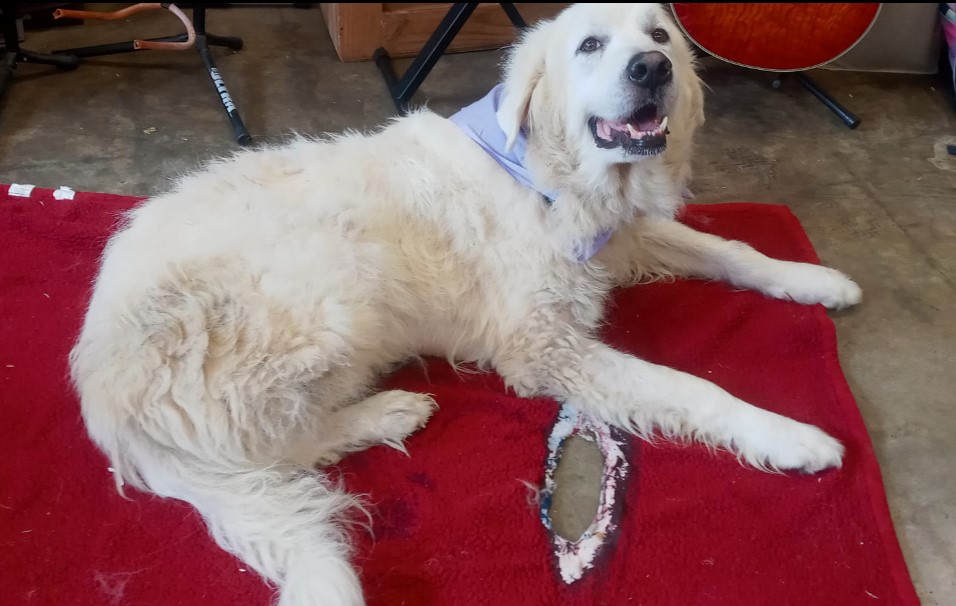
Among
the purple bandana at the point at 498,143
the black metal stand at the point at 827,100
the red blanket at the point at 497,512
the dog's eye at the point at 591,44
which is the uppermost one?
the dog's eye at the point at 591,44

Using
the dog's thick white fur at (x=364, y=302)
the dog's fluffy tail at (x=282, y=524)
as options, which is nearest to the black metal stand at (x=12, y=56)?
the dog's thick white fur at (x=364, y=302)

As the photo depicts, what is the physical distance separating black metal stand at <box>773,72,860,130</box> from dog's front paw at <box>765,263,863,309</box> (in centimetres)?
176

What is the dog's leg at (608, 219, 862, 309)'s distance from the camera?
111 inches

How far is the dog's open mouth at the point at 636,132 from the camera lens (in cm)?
210

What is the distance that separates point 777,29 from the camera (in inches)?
Answer: 156

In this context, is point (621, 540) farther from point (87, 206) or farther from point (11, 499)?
point (87, 206)

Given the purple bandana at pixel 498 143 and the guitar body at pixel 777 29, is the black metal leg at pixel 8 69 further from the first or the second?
the guitar body at pixel 777 29

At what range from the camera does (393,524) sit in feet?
6.95

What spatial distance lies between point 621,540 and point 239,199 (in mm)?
1565

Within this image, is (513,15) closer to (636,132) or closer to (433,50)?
(433,50)

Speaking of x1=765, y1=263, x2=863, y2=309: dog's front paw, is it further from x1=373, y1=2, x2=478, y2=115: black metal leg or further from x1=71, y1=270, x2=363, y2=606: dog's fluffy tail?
x1=373, y1=2, x2=478, y2=115: black metal leg

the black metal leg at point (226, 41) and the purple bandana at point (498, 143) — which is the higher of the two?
the purple bandana at point (498, 143)

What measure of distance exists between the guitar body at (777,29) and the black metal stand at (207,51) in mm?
2424

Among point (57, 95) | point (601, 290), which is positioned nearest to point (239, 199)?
point (601, 290)
